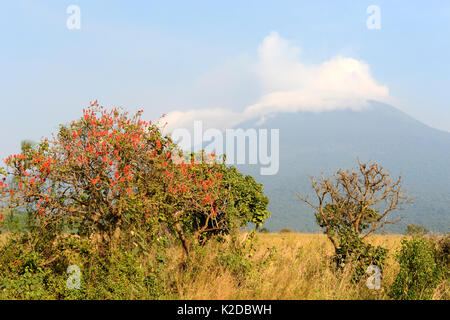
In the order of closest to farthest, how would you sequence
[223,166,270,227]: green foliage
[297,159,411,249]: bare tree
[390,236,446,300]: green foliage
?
[390,236,446,300]: green foliage
[297,159,411,249]: bare tree
[223,166,270,227]: green foliage

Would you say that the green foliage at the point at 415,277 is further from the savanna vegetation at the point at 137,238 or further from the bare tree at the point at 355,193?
the bare tree at the point at 355,193

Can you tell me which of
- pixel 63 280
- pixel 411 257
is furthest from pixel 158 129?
pixel 411 257

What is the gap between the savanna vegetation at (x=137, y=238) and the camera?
8656 millimetres

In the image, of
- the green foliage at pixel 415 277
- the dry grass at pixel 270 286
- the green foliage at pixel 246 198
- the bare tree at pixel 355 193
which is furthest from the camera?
the green foliage at pixel 246 198

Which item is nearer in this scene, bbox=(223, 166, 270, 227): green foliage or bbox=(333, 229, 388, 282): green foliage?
bbox=(333, 229, 388, 282): green foliage

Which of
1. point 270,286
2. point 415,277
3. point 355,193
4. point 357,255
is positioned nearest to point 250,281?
point 270,286

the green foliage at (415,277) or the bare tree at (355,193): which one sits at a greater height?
the bare tree at (355,193)

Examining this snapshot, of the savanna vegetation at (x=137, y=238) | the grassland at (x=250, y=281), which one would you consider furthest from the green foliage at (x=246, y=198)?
the grassland at (x=250, y=281)

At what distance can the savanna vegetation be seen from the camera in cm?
866

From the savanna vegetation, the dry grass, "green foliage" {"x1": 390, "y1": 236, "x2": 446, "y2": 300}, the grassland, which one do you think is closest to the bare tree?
the savanna vegetation

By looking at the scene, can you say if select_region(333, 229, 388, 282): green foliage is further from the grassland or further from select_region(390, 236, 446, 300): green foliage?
select_region(390, 236, 446, 300): green foliage

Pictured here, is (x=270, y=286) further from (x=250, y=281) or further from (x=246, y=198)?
(x=246, y=198)

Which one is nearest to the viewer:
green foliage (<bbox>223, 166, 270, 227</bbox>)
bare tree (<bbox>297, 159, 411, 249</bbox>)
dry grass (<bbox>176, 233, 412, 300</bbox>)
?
dry grass (<bbox>176, 233, 412, 300</bbox>)
